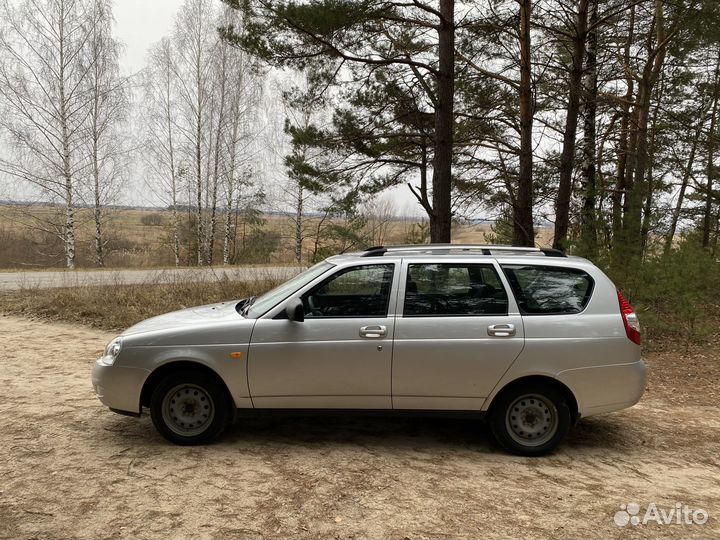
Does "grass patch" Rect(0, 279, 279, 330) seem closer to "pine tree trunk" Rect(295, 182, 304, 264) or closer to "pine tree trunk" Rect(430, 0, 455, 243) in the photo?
"pine tree trunk" Rect(430, 0, 455, 243)

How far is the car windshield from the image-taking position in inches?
177

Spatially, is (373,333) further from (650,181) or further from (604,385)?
(650,181)

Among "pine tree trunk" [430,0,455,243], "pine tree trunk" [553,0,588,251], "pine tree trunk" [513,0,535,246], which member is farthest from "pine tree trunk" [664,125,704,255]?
"pine tree trunk" [430,0,455,243]

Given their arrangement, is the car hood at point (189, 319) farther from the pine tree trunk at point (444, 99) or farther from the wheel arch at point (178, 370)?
the pine tree trunk at point (444, 99)

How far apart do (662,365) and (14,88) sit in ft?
81.0

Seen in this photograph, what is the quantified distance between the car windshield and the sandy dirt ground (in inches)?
44.1

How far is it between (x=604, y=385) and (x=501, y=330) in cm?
98

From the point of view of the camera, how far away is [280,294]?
4.68 metres

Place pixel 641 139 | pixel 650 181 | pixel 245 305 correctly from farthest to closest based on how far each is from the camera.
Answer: pixel 641 139, pixel 650 181, pixel 245 305

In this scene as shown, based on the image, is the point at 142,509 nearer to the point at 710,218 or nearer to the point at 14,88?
the point at 710,218

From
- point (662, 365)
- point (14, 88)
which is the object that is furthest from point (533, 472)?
point (14, 88)

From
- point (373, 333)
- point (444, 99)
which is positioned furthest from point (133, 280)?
point (373, 333)

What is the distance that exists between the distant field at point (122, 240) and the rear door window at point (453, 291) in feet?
52.8

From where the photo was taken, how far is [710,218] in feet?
56.0
